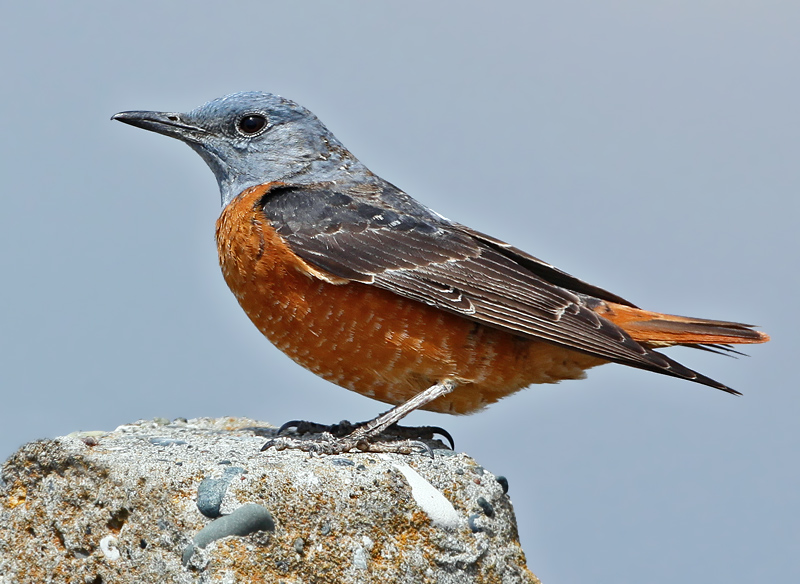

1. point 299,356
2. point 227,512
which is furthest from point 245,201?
point 227,512

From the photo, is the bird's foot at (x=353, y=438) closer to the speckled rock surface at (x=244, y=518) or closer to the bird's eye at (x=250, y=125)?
Result: the speckled rock surface at (x=244, y=518)

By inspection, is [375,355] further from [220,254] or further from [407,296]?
[220,254]

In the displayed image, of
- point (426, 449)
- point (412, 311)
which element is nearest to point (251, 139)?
point (412, 311)

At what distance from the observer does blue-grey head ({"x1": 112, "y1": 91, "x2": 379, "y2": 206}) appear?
871 centimetres

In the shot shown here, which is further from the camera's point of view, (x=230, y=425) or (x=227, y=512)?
(x=230, y=425)

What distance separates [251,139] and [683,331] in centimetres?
432

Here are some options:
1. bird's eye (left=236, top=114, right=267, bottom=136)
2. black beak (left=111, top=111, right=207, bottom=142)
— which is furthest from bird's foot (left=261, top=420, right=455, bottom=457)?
black beak (left=111, top=111, right=207, bottom=142)

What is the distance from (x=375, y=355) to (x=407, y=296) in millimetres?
541

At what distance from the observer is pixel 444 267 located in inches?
305

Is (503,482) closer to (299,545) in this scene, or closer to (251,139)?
(299,545)

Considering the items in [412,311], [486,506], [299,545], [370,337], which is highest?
[412,311]

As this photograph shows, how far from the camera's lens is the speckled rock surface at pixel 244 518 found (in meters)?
5.88

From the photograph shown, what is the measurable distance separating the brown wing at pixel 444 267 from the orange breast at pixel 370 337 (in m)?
0.15

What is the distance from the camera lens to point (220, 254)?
8.08 meters
